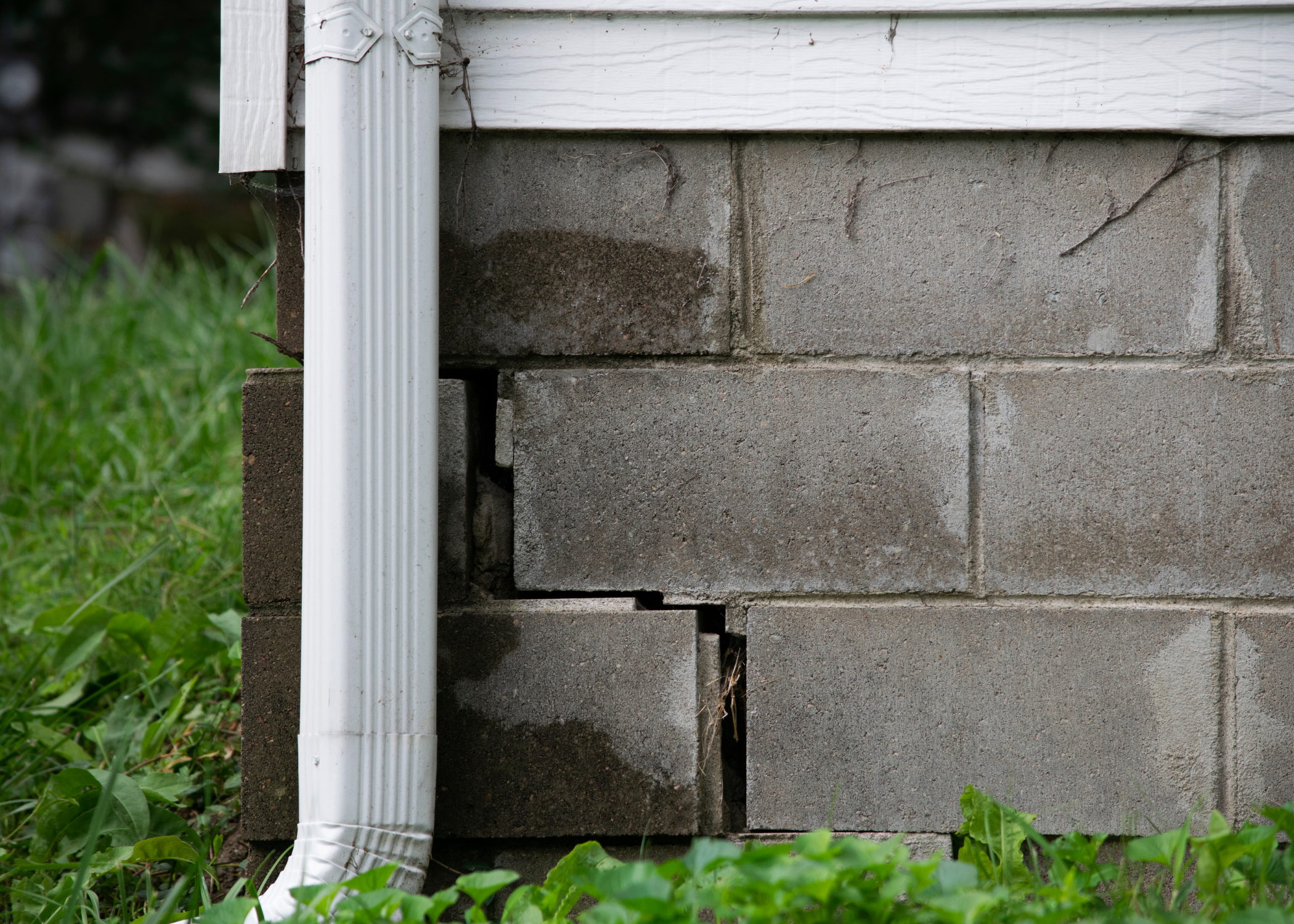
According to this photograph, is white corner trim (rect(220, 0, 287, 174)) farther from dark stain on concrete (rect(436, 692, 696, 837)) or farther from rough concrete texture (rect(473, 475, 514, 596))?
dark stain on concrete (rect(436, 692, 696, 837))

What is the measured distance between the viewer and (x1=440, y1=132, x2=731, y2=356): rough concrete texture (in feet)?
5.29

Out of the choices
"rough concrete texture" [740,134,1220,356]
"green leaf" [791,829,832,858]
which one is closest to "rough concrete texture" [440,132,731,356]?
"rough concrete texture" [740,134,1220,356]

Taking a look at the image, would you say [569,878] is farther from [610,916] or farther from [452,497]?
[452,497]

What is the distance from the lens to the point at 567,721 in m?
1.59

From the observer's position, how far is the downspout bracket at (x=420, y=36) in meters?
1.48

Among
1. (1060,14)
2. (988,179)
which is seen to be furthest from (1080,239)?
(1060,14)

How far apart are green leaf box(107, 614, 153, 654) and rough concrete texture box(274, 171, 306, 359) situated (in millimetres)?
893

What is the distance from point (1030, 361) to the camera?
1.60 metres

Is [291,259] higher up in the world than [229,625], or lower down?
higher up

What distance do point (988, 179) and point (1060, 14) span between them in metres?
0.30

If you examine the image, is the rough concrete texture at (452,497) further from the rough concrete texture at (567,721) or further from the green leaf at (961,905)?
the green leaf at (961,905)

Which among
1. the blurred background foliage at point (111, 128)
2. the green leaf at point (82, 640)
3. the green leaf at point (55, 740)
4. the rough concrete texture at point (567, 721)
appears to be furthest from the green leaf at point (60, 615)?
the blurred background foliage at point (111, 128)

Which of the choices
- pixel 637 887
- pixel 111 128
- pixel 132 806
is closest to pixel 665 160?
pixel 637 887

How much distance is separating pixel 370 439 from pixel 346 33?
2.19ft
